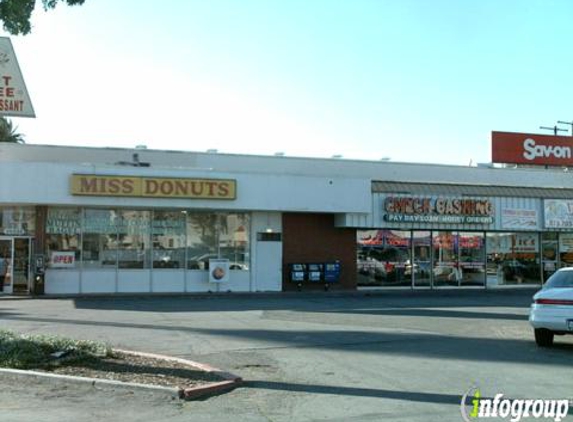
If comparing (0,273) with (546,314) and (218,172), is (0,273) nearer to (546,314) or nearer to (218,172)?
(218,172)

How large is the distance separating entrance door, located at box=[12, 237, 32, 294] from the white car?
19790 mm

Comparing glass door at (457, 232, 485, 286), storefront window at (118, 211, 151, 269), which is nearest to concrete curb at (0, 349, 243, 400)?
storefront window at (118, 211, 151, 269)

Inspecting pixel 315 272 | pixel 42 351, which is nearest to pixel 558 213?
pixel 315 272

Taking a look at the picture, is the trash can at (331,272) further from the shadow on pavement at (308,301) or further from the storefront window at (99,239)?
the storefront window at (99,239)

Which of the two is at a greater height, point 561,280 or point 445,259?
point 445,259

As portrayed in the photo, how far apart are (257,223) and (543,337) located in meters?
16.8

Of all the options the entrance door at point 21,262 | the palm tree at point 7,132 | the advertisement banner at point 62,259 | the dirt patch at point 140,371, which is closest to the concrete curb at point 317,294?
the entrance door at point 21,262

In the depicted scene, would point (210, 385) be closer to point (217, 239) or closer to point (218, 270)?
point (218, 270)

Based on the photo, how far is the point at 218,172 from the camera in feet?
88.7

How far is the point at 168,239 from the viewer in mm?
27359

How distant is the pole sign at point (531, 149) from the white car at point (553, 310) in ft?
75.6

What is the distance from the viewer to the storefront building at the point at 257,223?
2606 cm

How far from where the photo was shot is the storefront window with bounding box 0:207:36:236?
26.2 m

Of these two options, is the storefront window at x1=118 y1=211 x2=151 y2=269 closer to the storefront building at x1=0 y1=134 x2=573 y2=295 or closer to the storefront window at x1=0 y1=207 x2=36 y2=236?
the storefront building at x1=0 y1=134 x2=573 y2=295
